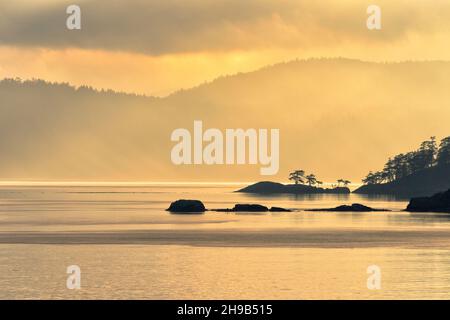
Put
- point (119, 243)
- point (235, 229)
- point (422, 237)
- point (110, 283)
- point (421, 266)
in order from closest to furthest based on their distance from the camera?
1. point (110, 283)
2. point (421, 266)
3. point (119, 243)
4. point (422, 237)
5. point (235, 229)

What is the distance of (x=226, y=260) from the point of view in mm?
103688

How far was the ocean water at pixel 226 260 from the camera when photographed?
78.1 m

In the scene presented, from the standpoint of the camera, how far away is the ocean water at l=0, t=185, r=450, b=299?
78.1 metres

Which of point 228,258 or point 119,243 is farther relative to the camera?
point 119,243

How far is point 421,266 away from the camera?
96188 mm
